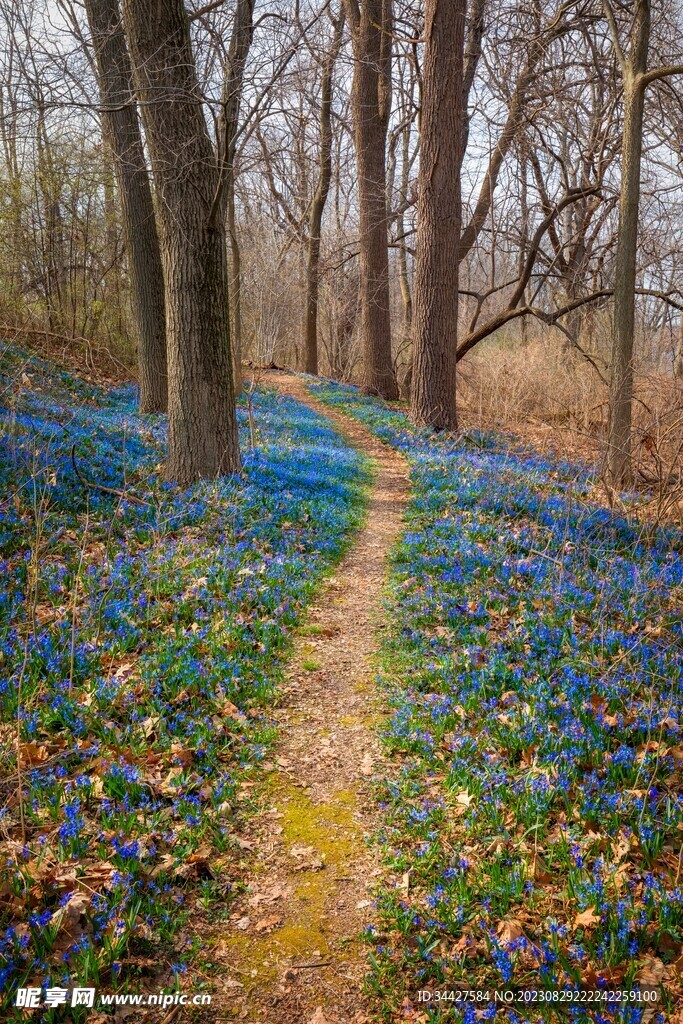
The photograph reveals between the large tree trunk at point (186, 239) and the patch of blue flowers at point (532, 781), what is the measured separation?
3.01 m

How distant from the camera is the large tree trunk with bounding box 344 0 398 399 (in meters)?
17.9

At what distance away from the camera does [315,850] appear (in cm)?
373

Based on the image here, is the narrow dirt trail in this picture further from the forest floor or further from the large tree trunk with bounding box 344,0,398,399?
the large tree trunk with bounding box 344,0,398,399

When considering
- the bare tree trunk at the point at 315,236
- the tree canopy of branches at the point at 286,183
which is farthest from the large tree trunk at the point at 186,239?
the bare tree trunk at the point at 315,236

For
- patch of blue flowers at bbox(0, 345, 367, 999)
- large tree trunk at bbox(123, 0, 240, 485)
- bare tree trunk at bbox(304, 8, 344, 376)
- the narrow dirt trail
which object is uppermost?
bare tree trunk at bbox(304, 8, 344, 376)

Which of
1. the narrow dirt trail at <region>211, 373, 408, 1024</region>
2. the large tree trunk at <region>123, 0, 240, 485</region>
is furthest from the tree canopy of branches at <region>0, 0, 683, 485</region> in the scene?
the narrow dirt trail at <region>211, 373, 408, 1024</region>

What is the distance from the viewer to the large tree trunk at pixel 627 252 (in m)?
10.3

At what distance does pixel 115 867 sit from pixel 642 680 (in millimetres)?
3560

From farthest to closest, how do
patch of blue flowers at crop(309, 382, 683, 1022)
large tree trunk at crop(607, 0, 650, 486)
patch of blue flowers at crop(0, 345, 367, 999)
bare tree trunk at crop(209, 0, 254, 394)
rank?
large tree trunk at crop(607, 0, 650, 486) → bare tree trunk at crop(209, 0, 254, 394) → patch of blue flowers at crop(0, 345, 367, 999) → patch of blue flowers at crop(309, 382, 683, 1022)

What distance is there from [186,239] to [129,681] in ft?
17.7

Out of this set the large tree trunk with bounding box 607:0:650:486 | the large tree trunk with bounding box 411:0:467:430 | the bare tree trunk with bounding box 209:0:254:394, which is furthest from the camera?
the large tree trunk with bounding box 411:0:467:430

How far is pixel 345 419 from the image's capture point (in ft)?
53.3

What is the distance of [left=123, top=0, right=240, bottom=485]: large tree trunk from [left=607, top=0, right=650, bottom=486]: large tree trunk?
5.93 meters

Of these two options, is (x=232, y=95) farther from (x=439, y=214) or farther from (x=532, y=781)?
(x=532, y=781)
